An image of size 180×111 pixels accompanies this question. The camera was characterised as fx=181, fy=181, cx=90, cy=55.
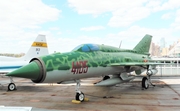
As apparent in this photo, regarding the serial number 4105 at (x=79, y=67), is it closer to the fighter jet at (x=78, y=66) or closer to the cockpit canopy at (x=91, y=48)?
the fighter jet at (x=78, y=66)

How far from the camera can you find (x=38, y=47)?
787 inches

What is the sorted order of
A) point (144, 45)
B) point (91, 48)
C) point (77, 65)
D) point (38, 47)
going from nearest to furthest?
1. point (77, 65)
2. point (91, 48)
3. point (144, 45)
4. point (38, 47)

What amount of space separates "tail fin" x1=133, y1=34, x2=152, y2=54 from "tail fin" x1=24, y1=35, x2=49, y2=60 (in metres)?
10.7

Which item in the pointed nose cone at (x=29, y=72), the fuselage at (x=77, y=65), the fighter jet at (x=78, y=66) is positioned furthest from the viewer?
the fuselage at (x=77, y=65)

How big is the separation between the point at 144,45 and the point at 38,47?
11345mm

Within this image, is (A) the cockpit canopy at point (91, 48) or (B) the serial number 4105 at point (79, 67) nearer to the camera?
(B) the serial number 4105 at point (79, 67)

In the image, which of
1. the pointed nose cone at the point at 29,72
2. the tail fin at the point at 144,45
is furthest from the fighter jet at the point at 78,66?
the tail fin at the point at 144,45

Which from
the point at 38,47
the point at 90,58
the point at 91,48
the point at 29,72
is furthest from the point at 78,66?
the point at 38,47

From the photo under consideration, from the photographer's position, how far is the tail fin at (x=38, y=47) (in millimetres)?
19386

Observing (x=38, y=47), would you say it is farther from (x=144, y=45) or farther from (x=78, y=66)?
(x=78, y=66)

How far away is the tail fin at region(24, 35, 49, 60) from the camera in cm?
1939

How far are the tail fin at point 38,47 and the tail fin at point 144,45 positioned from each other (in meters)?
10.7

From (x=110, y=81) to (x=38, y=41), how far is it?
12.7 meters

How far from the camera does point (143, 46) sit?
14.9 metres
